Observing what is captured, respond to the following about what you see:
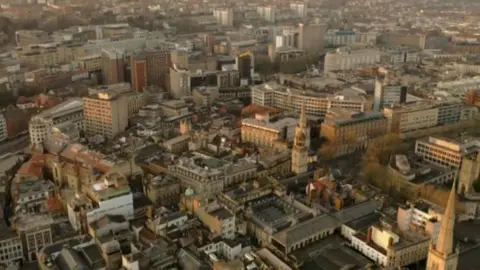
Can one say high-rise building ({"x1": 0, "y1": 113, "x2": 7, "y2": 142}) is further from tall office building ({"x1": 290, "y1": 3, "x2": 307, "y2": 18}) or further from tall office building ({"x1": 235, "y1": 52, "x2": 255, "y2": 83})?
tall office building ({"x1": 290, "y1": 3, "x2": 307, "y2": 18})

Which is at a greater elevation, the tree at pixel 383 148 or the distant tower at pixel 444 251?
the distant tower at pixel 444 251

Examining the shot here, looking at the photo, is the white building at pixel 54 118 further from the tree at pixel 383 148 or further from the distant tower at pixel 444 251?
the distant tower at pixel 444 251

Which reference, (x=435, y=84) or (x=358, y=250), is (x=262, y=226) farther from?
(x=435, y=84)

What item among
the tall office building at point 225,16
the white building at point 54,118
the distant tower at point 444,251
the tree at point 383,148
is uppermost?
the tall office building at point 225,16

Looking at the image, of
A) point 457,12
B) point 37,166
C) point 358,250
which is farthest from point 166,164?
point 457,12

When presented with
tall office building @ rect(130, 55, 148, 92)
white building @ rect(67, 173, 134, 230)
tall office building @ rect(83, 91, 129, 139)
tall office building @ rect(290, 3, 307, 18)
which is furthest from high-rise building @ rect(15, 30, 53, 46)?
tall office building @ rect(290, 3, 307, 18)

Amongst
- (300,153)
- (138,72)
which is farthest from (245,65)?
(300,153)

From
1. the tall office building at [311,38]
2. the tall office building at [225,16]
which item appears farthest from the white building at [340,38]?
the tall office building at [225,16]

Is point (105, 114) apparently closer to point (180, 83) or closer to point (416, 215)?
point (180, 83)
